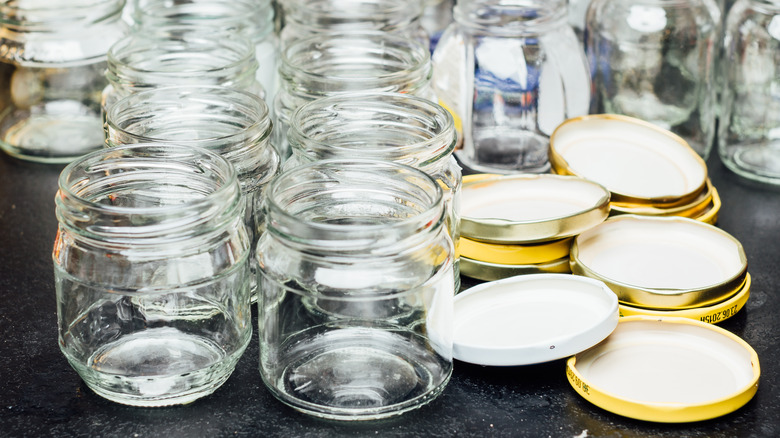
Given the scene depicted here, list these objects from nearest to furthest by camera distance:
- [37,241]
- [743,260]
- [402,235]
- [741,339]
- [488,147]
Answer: [402,235], [741,339], [743,260], [37,241], [488,147]

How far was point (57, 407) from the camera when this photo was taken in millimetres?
880

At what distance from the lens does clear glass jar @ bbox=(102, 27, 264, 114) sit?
3.58 feet

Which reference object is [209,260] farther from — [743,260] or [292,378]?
[743,260]

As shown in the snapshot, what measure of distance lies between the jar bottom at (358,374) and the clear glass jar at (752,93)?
61 centimetres

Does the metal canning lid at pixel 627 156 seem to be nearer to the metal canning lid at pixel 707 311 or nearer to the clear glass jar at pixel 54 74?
the metal canning lid at pixel 707 311

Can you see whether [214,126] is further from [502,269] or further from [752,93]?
[752,93]

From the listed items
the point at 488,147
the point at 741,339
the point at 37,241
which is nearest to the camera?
the point at 741,339

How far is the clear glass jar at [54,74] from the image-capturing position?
133 centimetres

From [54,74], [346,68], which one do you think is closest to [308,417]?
[346,68]

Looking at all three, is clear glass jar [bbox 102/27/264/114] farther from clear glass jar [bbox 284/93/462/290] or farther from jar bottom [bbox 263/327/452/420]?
jar bottom [bbox 263/327/452/420]

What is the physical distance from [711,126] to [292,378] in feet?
2.39

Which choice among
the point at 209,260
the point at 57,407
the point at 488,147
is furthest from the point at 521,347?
the point at 488,147

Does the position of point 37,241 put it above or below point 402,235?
below

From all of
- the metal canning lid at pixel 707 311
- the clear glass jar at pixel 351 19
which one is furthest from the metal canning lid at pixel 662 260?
the clear glass jar at pixel 351 19
